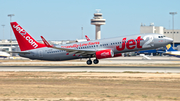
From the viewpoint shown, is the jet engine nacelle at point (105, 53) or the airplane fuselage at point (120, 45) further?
the airplane fuselage at point (120, 45)

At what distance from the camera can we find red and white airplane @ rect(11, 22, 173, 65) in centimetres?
4766

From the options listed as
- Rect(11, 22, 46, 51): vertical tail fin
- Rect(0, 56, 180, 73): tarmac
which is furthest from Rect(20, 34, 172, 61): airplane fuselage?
Rect(0, 56, 180, 73): tarmac

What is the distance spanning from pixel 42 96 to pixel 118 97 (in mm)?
5792

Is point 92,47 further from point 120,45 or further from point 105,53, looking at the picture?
point 120,45

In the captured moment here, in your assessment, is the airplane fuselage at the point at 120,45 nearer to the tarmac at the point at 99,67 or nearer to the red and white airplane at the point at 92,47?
the red and white airplane at the point at 92,47

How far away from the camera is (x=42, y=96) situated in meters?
20.5

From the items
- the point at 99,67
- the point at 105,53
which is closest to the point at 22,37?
the point at 99,67

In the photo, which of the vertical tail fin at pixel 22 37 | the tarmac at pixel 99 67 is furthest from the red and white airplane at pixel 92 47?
the tarmac at pixel 99 67

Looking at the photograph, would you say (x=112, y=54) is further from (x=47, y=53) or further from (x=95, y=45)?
(x=47, y=53)

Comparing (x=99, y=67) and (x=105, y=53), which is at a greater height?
(x=105, y=53)

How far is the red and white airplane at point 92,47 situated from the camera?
4766cm

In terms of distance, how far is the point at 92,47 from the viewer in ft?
165

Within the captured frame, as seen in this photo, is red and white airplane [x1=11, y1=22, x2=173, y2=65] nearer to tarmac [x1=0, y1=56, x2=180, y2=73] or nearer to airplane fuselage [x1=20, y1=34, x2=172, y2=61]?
airplane fuselage [x1=20, y1=34, x2=172, y2=61]

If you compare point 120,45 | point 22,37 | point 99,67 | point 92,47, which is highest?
point 22,37
